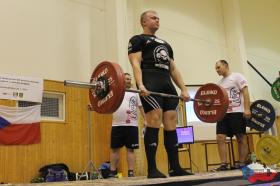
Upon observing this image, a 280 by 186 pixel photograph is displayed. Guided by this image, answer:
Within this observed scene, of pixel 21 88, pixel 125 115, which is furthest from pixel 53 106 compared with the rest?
pixel 125 115

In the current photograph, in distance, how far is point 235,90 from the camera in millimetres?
3844

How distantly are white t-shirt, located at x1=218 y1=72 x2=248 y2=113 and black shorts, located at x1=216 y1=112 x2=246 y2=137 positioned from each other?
0.21ft

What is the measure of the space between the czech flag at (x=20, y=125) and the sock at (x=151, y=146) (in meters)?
2.99

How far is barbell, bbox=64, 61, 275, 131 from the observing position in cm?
241

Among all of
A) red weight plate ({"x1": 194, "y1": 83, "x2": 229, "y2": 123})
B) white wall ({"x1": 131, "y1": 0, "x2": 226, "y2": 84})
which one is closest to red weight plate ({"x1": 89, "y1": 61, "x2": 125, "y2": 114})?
red weight plate ({"x1": 194, "y1": 83, "x2": 229, "y2": 123})

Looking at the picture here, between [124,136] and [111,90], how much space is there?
4.66 feet

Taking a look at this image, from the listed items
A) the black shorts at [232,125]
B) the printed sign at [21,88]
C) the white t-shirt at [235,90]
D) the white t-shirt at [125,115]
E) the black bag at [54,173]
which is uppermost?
the printed sign at [21,88]

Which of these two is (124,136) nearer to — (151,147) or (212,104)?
(212,104)

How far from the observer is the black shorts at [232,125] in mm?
3689

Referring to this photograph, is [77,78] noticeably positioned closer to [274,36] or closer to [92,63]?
[92,63]

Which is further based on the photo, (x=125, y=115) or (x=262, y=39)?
(x=262, y=39)

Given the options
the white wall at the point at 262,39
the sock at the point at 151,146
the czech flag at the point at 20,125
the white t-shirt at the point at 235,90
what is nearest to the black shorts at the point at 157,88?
the sock at the point at 151,146

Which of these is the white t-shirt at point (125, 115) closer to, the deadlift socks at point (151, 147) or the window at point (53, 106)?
the deadlift socks at point (151, 147)

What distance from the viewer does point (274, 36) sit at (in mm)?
9586
